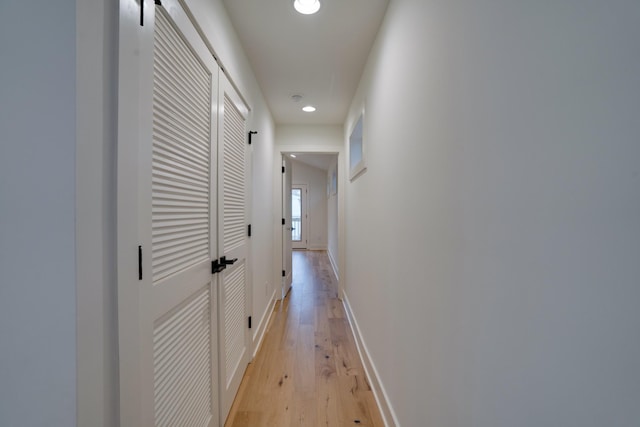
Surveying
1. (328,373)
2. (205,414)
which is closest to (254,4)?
(205,414)

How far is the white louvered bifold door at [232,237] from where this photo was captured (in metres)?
1.49

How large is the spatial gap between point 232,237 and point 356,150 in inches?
70.2

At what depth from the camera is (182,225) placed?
3.50 feet

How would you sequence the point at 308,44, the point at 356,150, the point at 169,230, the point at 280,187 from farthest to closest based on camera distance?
the point at 280,187, the point at 356,150, the point at 308,44, the point at 169,230

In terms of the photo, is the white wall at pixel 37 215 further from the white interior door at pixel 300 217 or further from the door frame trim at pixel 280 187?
the white interior door at pixel 300 217

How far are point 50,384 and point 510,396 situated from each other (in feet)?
3.21

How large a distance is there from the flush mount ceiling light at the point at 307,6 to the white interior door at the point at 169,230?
0.63 meters

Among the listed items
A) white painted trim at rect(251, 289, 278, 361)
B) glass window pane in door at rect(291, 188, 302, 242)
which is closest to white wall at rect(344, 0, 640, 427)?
white painted trim at rect(251, 289, 278, 361)

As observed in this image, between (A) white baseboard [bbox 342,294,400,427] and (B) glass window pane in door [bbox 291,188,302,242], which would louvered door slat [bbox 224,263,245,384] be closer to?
(A) white baseboard [bbox 342,294,400,427]

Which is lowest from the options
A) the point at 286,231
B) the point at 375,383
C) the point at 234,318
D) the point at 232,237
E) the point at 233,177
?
the point at 375,383

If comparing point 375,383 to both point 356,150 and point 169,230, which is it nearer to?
point 169,230

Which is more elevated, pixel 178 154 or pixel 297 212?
pixel 178 154

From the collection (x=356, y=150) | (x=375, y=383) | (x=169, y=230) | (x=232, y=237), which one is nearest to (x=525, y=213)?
(x=169, y=230)

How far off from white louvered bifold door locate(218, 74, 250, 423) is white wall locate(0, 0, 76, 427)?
893 millimetres
